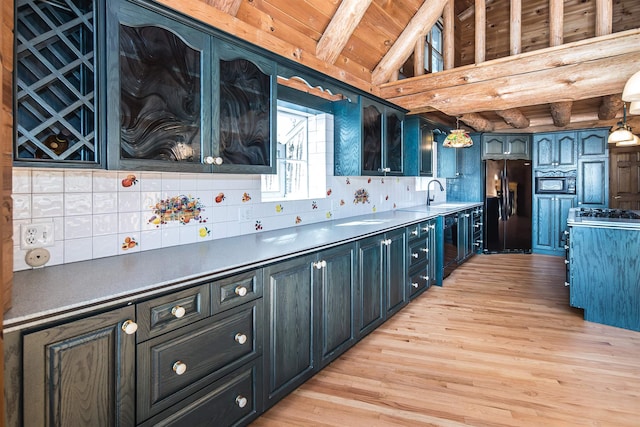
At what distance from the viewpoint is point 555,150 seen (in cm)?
623

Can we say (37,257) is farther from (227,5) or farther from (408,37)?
(408,37)

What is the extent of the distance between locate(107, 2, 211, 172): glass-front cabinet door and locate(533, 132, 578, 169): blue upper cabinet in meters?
6.25

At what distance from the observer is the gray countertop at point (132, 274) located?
108cm

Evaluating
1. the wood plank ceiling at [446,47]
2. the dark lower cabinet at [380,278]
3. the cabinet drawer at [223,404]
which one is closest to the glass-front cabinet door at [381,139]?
the wood plank ceiling at [446,47]

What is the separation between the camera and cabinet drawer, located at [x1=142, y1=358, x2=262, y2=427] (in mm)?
1417

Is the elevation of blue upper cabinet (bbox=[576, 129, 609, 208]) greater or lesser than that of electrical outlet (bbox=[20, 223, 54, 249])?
greater

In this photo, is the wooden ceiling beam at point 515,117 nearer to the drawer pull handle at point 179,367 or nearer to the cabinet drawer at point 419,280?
the cabinet drawer at point 419,280

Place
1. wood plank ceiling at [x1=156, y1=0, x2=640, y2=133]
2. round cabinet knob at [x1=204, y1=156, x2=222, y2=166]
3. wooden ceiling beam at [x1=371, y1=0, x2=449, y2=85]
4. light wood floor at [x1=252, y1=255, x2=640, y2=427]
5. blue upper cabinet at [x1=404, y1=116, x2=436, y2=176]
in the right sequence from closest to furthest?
round cabinet knob at [x1=204, y1=156, x2=222, y2=166]
light wood floor at [x1=252, y1=255, x2=640, y2=427]
wood plank ceiling at [x1=156, y1=0, x2=640, y2=133]
wooden ceiling beam at [x1=371, y1=0, x2=449, y2=85]
blue upper cabinet at [x1=404, y1=116, x2=436, y2=176]

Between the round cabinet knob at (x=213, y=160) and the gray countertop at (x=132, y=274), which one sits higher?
the round cabinet knob at (x=213, y=160)

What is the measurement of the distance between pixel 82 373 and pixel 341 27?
114 inches

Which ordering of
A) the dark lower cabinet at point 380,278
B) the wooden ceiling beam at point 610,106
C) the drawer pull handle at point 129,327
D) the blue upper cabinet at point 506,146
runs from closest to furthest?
the drawer pull handle at point 129,327 < the dark lower cabinet at point 380,278 < the wooden ceiling beam at point 610,106 < the blue upper cabinet at point 506,146

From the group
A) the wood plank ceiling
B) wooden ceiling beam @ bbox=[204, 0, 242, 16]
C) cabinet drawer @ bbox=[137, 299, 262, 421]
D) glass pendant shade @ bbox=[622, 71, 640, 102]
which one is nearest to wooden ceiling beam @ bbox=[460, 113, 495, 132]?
the wood plank ceiling

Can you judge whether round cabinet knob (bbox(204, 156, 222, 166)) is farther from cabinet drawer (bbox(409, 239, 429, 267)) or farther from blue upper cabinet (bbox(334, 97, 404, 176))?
cabinet drawer (bbox(409, 239, 429, 267))

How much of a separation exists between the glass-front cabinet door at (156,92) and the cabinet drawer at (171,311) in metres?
0.59
